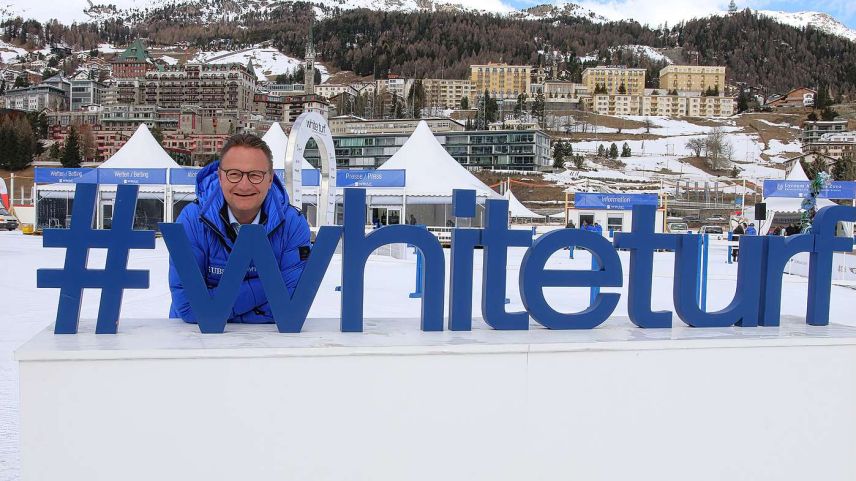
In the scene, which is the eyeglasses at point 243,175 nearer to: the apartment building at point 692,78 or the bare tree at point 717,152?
the bare tree at point 717,152

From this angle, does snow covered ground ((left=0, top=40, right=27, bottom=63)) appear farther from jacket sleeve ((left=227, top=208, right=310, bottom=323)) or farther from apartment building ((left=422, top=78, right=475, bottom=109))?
jacket sleeve ((left=227, top=208, right=310, bottom=323))

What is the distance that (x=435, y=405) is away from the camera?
79.0 inches

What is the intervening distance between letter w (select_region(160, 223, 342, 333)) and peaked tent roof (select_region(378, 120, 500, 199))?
1735 centimetres

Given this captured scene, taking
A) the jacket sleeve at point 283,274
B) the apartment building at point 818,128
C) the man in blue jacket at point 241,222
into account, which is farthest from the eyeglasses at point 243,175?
the apartment building at point 818,128

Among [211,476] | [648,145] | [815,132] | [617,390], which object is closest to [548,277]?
[617,390]

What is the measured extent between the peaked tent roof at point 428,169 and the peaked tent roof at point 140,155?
21.9 feet

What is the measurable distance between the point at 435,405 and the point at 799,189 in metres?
21.5

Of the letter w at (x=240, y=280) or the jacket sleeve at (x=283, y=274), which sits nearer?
the letter w at (x=240, y=280)

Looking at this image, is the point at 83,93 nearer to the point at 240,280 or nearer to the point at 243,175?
the point at 243,175

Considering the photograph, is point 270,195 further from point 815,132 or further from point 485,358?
point 815,132

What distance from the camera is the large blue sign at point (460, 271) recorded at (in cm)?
212

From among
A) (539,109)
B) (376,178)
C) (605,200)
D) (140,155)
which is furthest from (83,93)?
(605,200)

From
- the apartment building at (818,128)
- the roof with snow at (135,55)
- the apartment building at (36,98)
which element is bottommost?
the apartment building at (818,128)

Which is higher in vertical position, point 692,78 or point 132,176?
point 692,78
